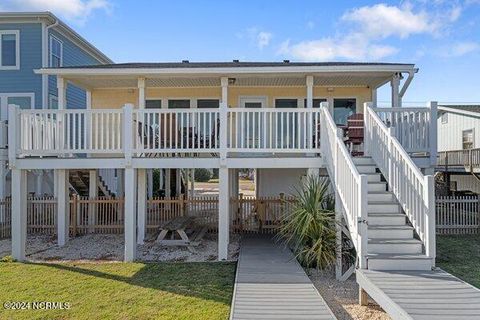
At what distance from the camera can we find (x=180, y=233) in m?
9.31

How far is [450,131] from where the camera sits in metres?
23.0

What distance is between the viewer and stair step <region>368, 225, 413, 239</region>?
6.25 metres

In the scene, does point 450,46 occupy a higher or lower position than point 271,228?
higher

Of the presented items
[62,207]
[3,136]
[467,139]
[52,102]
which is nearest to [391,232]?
[62,207]

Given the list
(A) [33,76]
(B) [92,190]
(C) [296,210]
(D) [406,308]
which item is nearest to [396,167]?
(C) [296,210]

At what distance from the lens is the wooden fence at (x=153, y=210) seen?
11.3m

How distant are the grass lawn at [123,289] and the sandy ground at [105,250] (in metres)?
0.75

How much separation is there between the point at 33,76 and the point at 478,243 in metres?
15.9

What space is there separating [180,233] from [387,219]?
495cm

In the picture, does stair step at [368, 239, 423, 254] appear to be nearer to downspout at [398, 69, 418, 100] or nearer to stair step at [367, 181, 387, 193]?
stair step at [367, 181, 387, 193]

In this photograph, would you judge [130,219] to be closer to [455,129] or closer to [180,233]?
[180,233]

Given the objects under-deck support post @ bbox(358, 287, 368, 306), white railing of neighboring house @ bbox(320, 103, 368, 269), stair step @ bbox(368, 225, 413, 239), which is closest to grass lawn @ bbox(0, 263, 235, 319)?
under-deck support post @ bbox(358, 287, 368, 306)

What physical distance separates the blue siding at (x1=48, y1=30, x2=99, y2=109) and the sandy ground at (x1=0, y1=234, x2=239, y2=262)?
680cm

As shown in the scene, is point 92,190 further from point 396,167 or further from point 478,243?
point 478,243
